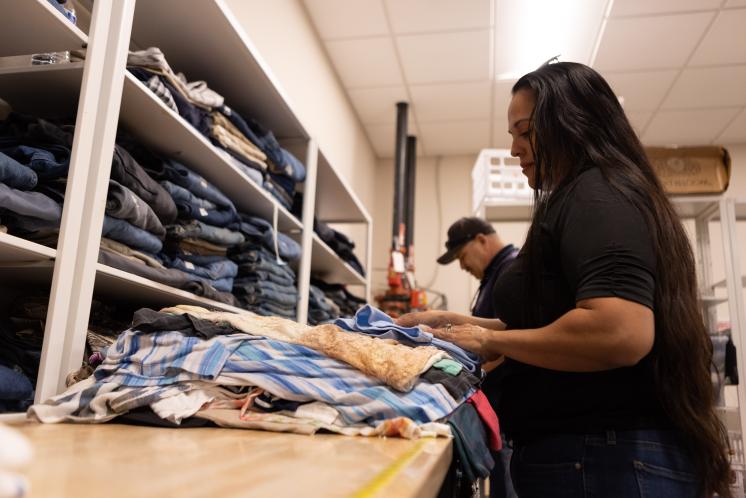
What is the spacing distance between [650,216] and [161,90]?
108 cm

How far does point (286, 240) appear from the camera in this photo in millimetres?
2107

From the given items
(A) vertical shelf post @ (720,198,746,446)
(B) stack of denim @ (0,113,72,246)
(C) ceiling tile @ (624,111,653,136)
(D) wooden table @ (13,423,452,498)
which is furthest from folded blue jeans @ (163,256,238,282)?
(C) ceiling tile @ (624,111,653,136)

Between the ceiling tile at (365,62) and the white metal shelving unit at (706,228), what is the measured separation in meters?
0.93

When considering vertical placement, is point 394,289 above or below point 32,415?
above

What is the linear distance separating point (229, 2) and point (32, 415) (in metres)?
1.93

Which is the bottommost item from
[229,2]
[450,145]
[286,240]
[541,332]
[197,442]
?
[197,442]

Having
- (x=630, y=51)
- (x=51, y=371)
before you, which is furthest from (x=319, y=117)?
(x=51, y=371)

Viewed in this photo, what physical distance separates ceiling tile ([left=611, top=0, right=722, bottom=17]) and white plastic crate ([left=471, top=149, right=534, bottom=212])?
991mm

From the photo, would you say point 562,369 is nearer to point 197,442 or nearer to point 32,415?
point 197,442

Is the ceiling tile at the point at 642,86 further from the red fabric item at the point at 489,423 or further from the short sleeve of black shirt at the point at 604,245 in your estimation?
the red fabric item at the point at 489,423

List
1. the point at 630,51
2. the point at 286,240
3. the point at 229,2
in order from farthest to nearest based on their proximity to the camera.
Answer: the point at 630,51 < the point at 229,2 < the point at 286,240

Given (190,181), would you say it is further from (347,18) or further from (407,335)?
(347,18)

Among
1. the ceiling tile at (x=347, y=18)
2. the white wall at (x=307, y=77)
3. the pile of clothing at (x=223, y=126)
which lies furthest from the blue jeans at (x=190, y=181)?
the ceiling tile at (x=347, y=18)

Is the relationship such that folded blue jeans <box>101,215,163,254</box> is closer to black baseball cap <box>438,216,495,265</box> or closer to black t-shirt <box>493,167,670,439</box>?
black t-shirt <box>493,167,670,439</box>
